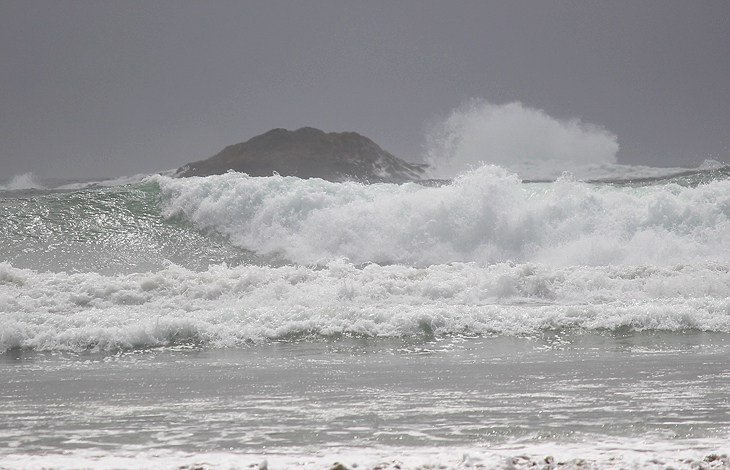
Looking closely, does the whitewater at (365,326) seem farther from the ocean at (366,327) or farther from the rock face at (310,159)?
the rock face at (310,159)

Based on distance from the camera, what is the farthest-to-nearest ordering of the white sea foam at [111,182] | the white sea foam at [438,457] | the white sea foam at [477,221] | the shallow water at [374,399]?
the white sea foam at [111,182] → the white sea foam at [477,221] → the shallow water at [374,399] → the white sea foam at [438,457]

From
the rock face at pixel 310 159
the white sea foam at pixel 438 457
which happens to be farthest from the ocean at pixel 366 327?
the rock face at pixel 310 159

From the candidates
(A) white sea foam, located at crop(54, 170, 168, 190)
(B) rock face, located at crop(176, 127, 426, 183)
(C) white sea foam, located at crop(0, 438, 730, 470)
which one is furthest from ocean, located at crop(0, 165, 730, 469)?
(B) rock face, located at crop(176, 127, 426, 183)

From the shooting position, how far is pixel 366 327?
21.4 feet

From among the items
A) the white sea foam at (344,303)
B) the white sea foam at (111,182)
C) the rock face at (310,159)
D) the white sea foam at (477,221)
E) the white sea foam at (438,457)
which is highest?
the rock face at (310,159)

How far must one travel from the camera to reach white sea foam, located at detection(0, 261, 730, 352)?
641cm

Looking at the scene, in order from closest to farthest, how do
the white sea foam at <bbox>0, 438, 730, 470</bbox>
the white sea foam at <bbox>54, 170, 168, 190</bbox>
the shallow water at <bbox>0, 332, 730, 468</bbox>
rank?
the white sea foam at <bbox>0, 438, 730, 470</bbox> < the shallow water at <bbox>0, 332, 730, 468</bbox> < the white sea foam at <bbox>54, 170, 168, 190</bbox>

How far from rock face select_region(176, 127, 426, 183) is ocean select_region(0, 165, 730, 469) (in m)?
1.94

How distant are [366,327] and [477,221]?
5.66 meters

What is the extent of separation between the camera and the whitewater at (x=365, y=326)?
3.14 m

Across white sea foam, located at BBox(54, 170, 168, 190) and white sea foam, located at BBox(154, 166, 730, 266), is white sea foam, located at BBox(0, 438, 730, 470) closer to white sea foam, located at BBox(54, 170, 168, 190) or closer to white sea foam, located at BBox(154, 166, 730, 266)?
white sea foam, located at BBox(154, 166, 730, 266)

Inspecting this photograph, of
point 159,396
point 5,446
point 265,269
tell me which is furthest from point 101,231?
point 5,446

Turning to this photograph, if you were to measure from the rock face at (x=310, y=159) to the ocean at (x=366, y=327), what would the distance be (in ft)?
6.37

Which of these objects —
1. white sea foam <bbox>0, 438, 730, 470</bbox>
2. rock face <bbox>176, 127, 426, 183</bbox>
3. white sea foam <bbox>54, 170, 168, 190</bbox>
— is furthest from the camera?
rock face <bbox>176, 127, 426, 183</bbox>
